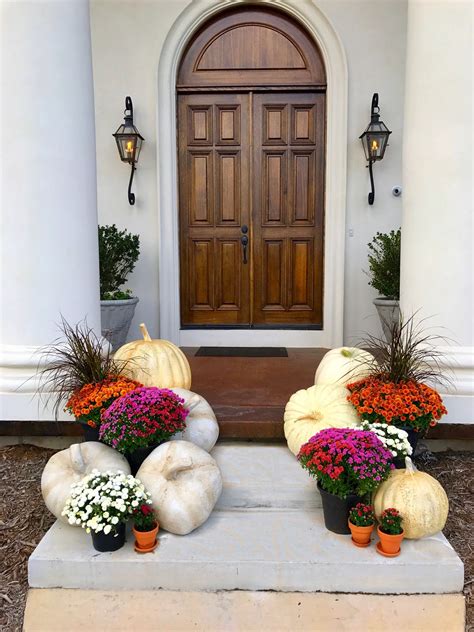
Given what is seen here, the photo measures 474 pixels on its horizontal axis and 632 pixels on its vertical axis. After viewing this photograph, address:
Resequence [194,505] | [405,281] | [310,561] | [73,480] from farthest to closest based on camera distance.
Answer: [405,281] < [73,480] < [194,505] < [310,561]

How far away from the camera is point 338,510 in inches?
80.0

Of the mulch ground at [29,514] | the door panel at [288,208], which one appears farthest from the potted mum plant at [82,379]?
the door panel at [288,208]

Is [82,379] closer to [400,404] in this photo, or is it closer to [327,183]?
[400,404]

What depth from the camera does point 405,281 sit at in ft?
10.0

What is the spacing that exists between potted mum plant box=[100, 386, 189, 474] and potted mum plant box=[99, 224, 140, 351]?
2477 millimetres

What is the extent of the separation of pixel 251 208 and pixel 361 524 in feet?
12.8

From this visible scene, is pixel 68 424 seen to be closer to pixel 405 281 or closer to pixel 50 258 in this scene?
pixel 50 258

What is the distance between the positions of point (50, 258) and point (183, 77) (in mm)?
3174

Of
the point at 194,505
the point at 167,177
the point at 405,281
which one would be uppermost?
the point at 167,177

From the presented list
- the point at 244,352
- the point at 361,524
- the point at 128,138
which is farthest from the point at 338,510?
the point at 128,138

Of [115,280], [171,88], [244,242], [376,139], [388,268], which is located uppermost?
[171,88]

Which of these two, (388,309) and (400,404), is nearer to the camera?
(400,404)

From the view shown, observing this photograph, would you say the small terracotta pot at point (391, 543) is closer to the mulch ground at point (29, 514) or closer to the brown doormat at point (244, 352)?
the mulch ground at point (29, 514)

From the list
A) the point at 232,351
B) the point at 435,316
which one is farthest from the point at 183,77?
the point at 435,316
